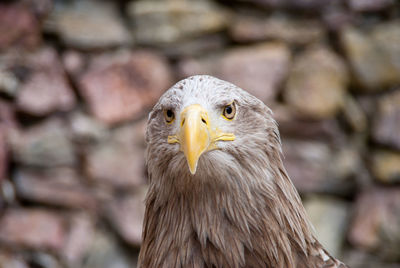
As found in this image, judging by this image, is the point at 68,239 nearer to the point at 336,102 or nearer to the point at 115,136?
the point at 115,136

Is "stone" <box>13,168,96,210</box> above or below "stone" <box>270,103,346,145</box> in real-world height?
below

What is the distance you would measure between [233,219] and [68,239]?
1869 millimetres

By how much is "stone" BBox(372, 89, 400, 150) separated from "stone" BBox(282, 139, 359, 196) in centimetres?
19

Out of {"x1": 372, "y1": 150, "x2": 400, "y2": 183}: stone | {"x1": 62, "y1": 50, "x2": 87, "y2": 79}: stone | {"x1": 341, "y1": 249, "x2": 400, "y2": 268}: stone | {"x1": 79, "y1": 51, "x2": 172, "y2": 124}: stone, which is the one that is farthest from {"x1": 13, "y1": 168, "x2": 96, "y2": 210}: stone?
{"x1": 372, "y1": 150, "x2": 400, "y2": 183}: stone

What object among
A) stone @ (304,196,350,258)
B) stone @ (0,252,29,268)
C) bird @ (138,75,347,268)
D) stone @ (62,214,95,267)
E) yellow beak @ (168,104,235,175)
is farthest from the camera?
stone @ (304,196,350,258)

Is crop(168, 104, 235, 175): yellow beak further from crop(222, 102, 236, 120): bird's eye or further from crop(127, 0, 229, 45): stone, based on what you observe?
crop(127, 0, 229, 45): stone

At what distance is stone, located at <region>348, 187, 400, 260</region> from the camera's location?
2.78m

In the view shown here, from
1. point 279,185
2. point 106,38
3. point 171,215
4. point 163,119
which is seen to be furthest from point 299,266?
point 106,38

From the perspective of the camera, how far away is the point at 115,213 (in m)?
2.85

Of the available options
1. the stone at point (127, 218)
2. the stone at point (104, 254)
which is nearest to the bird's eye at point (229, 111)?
the stone at point (127, 218)

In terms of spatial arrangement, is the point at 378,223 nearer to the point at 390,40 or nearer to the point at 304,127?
the point at 304,127

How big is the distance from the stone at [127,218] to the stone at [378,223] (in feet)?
3.99

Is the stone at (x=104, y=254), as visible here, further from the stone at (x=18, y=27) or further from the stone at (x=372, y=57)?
the stone at (x=372, y=57)

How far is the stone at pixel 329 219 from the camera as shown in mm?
2920
